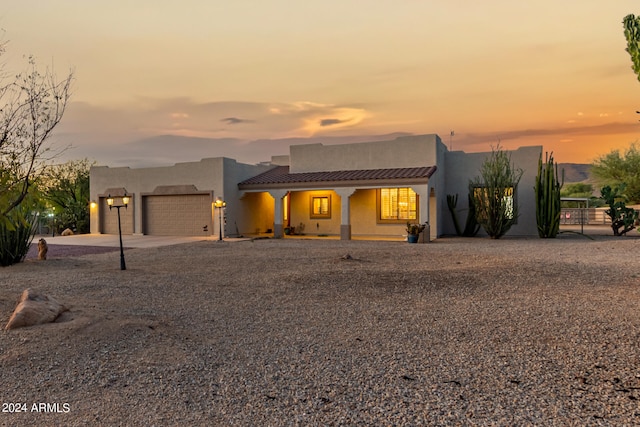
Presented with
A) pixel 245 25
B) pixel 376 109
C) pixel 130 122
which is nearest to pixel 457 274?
pixel 245 25

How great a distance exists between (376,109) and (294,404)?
20.1 metres

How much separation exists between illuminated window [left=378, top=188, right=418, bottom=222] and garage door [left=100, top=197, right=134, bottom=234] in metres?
14.1

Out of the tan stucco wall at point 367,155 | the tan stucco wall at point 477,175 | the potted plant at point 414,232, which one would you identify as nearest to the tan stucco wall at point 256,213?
the tan stucco wall at point 367,155

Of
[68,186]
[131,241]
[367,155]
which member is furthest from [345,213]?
[68,186]

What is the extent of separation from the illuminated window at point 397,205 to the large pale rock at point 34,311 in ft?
57.0

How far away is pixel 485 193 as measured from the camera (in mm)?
19406

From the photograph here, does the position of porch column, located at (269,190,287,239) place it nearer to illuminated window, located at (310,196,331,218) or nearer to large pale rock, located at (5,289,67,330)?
illuminated window, located at (310,196,331,218)

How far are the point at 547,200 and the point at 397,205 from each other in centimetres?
681

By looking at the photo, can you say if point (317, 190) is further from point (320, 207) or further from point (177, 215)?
point (177, 215)

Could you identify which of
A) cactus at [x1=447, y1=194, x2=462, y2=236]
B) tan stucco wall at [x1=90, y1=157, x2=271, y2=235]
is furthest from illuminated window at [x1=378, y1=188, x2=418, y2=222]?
tan stucco wall at [x1=90, y1=157, x2=271, y2=235]

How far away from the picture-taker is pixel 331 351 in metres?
4.61

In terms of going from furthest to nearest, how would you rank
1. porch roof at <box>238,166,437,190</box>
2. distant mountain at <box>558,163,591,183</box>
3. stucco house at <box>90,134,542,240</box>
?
distant mountain at <box>558,163,591,183</box> < stucco house at <box>90,134,542,240</box> < porch roof at <box>238,166,437,190</box>

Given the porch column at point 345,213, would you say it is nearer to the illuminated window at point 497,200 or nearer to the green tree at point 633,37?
the illuminated window at point 497,200

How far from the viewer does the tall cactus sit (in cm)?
1934
